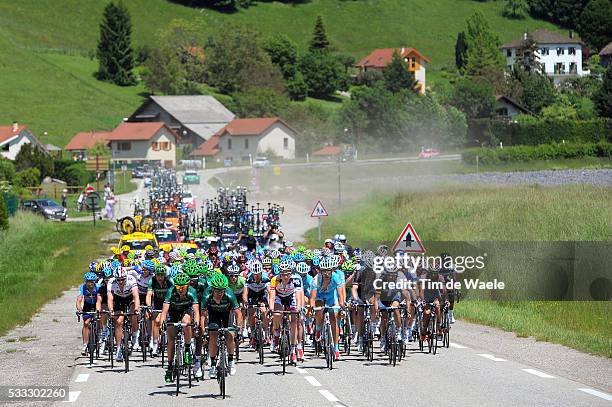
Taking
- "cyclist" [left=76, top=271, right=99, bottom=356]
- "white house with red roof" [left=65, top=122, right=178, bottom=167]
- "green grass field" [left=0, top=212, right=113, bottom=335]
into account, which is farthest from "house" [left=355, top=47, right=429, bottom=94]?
"cyclist" [left=76, top=271, right=99, bottom=356]

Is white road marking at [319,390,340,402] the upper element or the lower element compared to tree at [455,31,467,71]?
lower

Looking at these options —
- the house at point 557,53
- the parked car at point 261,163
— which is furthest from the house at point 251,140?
the house at point 557,53

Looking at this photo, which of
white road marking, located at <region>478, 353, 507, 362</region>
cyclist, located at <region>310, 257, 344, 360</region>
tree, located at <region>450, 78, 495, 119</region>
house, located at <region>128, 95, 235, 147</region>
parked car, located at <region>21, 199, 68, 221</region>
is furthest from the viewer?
house, located at <region>128, 95, 235, 147</region>

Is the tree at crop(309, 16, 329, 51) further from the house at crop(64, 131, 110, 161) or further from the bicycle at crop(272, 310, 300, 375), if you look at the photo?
the bicycle at crop(272, 310, 300, 375)

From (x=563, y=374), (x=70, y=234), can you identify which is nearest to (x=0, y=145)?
(x=70, y=234)

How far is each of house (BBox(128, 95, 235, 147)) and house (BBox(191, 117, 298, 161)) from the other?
568cm

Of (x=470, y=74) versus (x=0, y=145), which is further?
(x=470, y=74)

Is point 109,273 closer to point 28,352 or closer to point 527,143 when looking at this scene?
point 28,352

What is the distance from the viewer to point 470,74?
597 ft

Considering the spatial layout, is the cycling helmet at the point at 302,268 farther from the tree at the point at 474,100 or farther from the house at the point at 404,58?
the house at the point at 404,58

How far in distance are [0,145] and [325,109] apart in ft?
172

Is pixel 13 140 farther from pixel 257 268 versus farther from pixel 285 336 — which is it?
pixel 285 336

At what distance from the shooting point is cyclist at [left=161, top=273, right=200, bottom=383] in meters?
18.8

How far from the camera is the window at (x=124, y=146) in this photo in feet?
445
